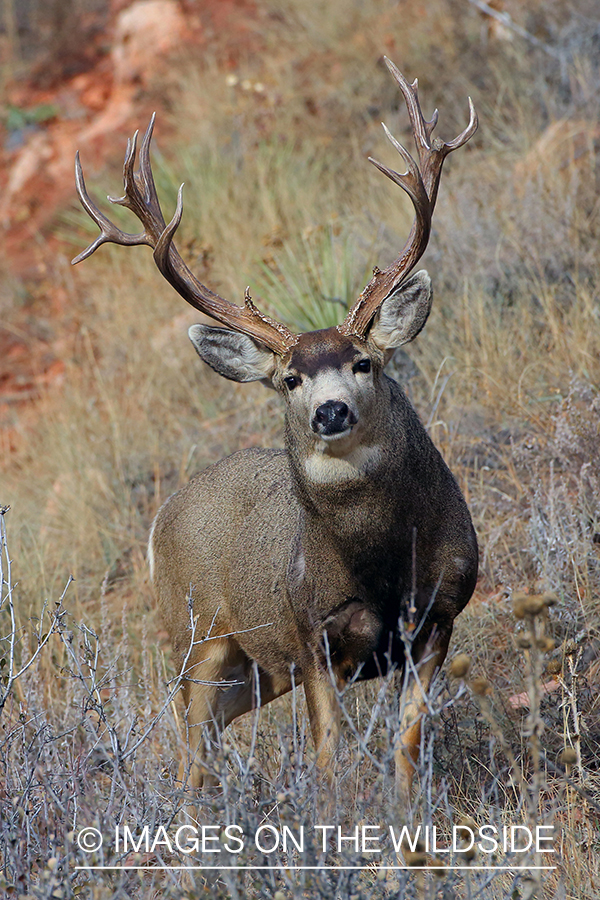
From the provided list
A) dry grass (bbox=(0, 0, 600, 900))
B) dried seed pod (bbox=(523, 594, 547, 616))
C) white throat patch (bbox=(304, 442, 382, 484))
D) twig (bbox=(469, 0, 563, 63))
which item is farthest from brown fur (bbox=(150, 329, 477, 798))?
twig (bbox=(469, 0, 563, 63))

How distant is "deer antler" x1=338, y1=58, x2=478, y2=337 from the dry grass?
1.48 m

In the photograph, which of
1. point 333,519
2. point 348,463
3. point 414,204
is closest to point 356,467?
point 348,463

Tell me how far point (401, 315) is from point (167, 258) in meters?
1.00

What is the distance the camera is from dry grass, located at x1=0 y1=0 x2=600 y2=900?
11.6 ft

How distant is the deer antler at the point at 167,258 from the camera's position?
177 inches

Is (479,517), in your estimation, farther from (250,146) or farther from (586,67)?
(250,146)

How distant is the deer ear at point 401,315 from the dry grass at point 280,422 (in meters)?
1.34

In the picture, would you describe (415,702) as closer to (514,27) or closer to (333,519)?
(333,519)

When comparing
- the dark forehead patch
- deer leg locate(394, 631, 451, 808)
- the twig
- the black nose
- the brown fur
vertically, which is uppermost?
the twig

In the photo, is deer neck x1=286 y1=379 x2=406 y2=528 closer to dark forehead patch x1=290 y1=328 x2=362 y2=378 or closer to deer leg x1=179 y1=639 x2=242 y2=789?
dark forehead patch x1=290 y1=328 x2=362 y2=378

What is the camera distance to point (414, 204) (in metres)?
4.25

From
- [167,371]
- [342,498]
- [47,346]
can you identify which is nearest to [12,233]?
[47,346]

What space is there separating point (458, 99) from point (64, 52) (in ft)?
33.6

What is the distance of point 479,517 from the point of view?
6047mm
